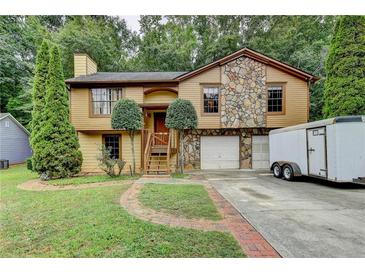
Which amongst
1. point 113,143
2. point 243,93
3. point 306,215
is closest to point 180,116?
point 243,93

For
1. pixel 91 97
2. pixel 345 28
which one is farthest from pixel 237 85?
pixel 91 97

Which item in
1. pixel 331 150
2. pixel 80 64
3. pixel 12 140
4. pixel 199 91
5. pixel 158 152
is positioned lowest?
pixel 158 152

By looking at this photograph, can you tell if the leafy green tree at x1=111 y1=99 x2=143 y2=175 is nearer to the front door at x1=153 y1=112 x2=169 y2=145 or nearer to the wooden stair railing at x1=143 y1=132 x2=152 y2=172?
the wooden stair railing at x1=143 y1=132 x2=152 y2=172

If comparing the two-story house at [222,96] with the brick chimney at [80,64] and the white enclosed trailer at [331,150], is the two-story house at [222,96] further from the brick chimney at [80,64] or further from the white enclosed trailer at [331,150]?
the white enclosed trailer at [331,150]

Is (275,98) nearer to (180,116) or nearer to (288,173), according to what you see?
(288,173)

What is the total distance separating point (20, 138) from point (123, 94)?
45.1 feet

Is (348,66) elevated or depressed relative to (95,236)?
elevated

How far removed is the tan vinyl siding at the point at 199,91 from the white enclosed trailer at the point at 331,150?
435 centimetres

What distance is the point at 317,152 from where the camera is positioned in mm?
7191

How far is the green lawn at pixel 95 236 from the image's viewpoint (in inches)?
117

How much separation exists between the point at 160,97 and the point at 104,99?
3.11 m
